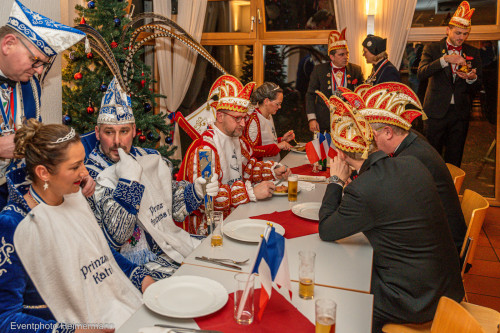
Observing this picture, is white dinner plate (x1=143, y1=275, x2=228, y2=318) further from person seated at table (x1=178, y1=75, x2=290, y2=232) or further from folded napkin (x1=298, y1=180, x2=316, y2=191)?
folded napkin (x1=298, y1=180, x2=316, y2=191)

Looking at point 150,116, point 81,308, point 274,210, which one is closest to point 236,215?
point 274,210

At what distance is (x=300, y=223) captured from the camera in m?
2.44

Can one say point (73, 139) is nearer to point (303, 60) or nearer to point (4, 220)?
point (4, 220)

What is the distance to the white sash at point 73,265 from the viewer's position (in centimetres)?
161

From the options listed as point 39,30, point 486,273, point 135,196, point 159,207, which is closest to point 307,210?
point 159,207

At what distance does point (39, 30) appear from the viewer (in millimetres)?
2203

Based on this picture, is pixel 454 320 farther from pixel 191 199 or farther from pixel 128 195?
pixel 191 199

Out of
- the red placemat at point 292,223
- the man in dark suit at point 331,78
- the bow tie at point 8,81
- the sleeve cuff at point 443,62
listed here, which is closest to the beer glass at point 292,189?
the red placemat at point 292,223

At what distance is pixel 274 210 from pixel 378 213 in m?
0.81

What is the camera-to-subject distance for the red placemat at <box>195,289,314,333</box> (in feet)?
4.65

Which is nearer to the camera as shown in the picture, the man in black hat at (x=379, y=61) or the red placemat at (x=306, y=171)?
the red placemat at (x=306, y=171)

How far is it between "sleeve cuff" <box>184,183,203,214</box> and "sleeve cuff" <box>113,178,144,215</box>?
0.51 meters

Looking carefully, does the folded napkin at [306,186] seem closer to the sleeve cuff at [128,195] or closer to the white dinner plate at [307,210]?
the white dinner plate at [307,210]

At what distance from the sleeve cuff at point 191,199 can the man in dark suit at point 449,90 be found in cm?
382
